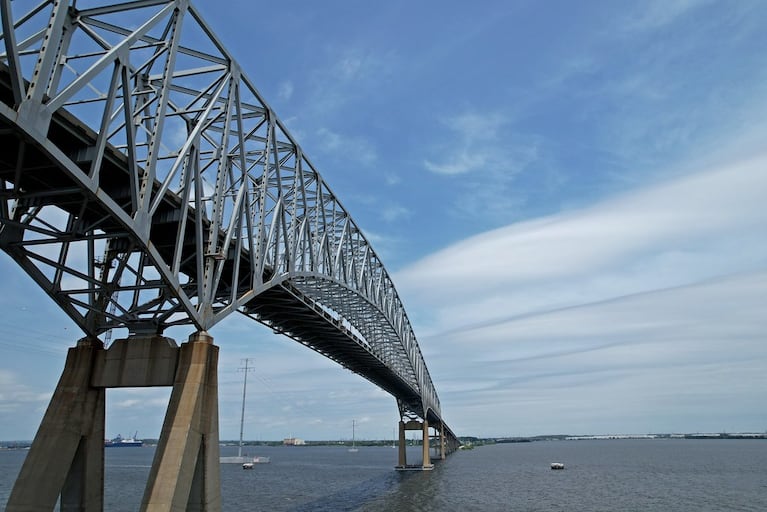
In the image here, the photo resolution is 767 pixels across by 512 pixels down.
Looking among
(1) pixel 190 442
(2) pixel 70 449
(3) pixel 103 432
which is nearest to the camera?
(1) pixel 190 442

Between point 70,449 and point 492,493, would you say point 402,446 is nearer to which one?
point 492,493

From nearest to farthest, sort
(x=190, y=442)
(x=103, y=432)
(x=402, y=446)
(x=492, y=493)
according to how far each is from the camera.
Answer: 1. (x=190, y=442)
2. (x=103, y=432)
3. (x=492, y=493)
4. (x=402, y=446)

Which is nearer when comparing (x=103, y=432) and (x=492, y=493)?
(x=103, y=432)

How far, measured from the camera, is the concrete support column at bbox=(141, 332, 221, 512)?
19.2m

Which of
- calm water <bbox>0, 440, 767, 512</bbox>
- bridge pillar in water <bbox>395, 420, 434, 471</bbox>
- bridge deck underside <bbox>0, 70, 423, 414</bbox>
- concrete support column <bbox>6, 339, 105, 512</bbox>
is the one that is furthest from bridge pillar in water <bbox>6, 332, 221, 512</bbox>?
bridge pillar in water <bbox>395, 420, 434, 471</bbox>

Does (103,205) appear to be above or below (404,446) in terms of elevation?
above

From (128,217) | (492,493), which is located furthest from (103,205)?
(492,493)

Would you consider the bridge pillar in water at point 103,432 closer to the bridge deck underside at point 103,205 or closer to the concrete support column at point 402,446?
the bridge deck underside at point 103,205

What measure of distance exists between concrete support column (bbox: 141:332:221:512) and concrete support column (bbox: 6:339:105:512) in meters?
4.17

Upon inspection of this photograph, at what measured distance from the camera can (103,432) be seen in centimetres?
2356

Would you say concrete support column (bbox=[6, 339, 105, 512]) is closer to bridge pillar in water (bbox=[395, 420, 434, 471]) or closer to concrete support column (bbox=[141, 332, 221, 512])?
concrete support column (bbox=[141, 332, 221, 512])

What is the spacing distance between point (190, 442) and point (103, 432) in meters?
6.02

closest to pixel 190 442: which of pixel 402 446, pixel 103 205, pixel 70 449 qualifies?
pixel 70 449

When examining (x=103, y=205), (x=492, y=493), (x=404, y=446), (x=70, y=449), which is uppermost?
(x=103, y=205)
